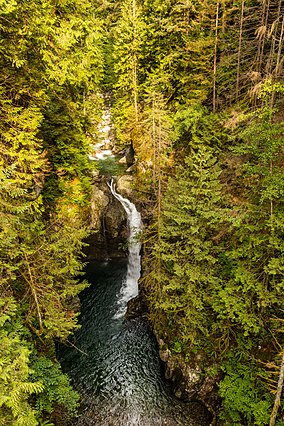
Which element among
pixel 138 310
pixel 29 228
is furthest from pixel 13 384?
pixel 138 310

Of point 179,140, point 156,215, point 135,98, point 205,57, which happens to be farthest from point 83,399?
point 135,98

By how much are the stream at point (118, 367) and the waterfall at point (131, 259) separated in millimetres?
65

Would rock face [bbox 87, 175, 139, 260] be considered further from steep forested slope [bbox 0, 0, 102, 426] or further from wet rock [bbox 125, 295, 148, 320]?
steep forested slope [bbox 0, 0, 102, 426]

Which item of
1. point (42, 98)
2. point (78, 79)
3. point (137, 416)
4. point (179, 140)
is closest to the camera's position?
point (42, 98)

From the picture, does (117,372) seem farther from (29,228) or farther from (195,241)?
(29,228)

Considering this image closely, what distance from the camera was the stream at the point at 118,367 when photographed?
1141 cm

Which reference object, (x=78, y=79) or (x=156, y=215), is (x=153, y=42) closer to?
(x=78, y=79)

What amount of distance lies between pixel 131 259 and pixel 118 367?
776 centimetres

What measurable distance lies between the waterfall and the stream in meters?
0.07

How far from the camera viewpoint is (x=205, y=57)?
15602 mm

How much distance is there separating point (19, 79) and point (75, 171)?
892cm

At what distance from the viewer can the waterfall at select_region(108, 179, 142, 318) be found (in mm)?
17812

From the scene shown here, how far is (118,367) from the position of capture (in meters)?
13.8

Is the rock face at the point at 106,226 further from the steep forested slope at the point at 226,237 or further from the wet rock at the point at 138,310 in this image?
the steep forested slope at the point at 226,237
